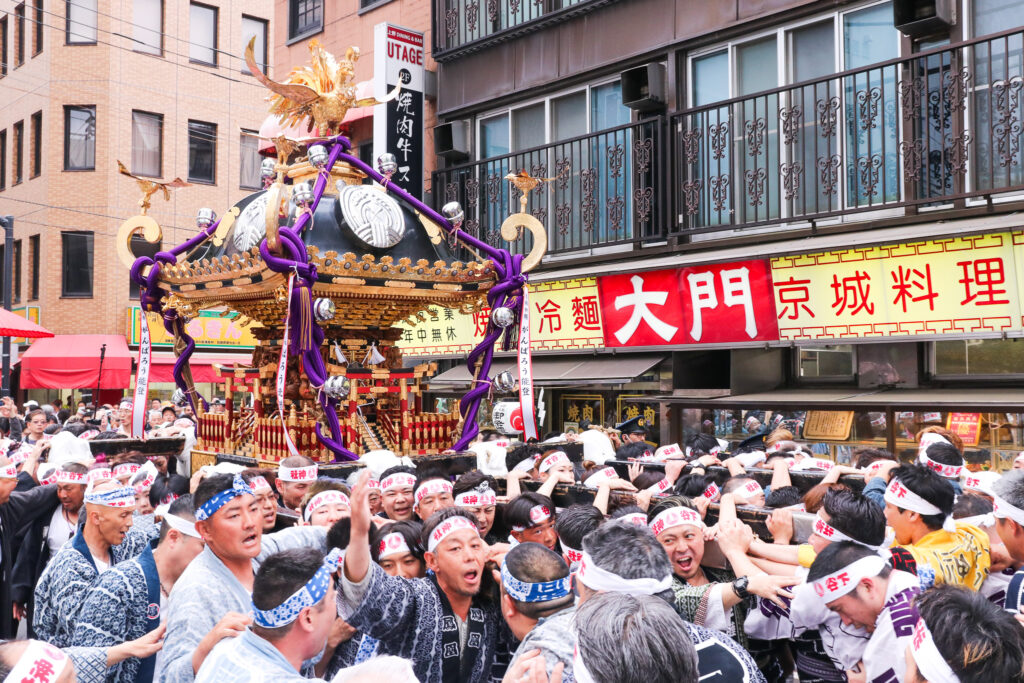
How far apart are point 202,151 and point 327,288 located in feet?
62.7

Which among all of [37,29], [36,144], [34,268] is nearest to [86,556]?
[34,268]

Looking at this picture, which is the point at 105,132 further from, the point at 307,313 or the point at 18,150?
the point at 307,313

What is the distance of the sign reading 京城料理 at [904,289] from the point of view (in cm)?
859

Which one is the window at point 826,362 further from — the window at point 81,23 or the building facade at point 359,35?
the window at point 81,23

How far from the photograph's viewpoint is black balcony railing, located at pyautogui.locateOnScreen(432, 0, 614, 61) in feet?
42.4

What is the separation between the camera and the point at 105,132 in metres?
23.3

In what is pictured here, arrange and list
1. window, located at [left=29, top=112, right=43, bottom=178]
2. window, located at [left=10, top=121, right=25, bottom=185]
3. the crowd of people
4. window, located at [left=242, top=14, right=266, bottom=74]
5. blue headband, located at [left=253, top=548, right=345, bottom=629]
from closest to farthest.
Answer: the crowd of people → blue headband, located at [left=253, top=548, right=345, bottom=629] → window, located at [left=29, top=112, right=43, bottom=178] → window, located at [left=10, top=121, right=25, bottom=185] → window, located at [left=242, top=14, right=266, bottom=74]

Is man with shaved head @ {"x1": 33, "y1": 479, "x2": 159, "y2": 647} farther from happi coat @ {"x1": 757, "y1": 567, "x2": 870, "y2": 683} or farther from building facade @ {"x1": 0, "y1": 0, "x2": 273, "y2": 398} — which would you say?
building facade @ {"x1": 0, "y1": 0, "x2": 273, "y2": 398}

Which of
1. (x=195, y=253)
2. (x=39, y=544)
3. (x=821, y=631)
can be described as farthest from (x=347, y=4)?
(x=821, y=631)

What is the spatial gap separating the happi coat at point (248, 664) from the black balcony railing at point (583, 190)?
919cm

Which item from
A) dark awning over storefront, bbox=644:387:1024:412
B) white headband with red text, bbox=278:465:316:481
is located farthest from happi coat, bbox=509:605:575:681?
dark awning over storefront, bbox=644:387:1024:412

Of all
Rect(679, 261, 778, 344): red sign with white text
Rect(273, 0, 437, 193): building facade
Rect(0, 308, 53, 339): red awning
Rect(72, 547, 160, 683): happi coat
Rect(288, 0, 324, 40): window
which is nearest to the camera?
Rect(72, 547, 160, 683): happi coat

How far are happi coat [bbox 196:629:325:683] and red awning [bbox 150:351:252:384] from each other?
20.2m

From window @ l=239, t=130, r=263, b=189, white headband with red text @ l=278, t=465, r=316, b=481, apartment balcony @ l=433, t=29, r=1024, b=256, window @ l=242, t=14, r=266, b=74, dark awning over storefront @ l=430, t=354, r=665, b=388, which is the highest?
window @ l=242, t=14, r=266, b=74
